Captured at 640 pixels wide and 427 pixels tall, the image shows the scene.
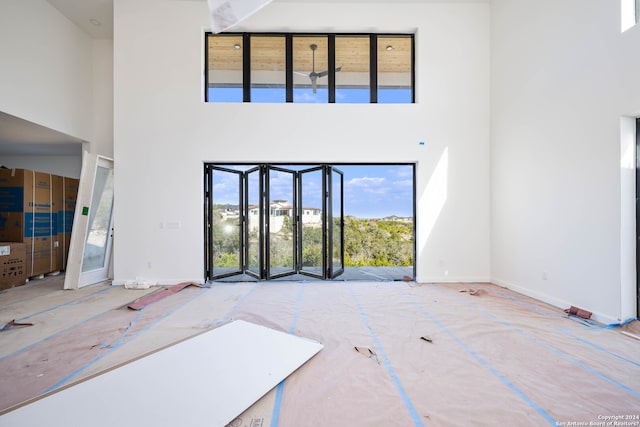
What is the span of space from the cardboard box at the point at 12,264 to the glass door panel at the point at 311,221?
15.8 feet

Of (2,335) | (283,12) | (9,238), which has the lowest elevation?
(2,335)

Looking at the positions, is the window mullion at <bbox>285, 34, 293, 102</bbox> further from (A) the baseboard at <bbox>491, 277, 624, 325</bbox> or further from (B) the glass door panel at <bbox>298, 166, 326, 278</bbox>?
(A) the baseboard at <bbox>491, 277, 624, 325</bbox>

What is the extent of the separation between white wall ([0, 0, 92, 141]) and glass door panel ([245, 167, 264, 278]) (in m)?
3.20

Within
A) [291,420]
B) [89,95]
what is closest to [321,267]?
[291,420]

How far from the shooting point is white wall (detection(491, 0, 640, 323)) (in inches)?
111

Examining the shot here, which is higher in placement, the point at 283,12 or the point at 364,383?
the point at 283,12

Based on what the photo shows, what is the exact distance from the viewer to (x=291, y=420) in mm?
1521

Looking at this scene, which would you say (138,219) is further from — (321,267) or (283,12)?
(283,12)

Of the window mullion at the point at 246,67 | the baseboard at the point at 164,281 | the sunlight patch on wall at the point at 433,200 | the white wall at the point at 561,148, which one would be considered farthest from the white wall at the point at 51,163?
the white wall at the point at 561,148

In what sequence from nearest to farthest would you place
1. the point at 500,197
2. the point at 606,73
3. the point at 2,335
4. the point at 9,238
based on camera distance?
the point at 2,335, the point at 606,73, the point at 500,197, the point at 9,238

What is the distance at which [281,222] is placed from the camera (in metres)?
5.16

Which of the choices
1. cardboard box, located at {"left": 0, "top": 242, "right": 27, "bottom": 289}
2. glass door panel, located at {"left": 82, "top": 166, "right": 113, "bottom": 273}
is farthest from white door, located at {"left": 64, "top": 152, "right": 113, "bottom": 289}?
cardboard box, located at {"left": 0, "top": 242, "right": 27, "bottom": 289}

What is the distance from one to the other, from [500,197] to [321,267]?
331cm

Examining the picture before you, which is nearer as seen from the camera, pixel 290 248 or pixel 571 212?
pixel 571 212
